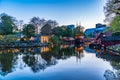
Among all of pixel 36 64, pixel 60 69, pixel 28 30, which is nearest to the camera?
pixel 60 69

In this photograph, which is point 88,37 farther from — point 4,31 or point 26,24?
point 4,31

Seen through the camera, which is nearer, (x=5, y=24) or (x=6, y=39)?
(x=6, y=39)

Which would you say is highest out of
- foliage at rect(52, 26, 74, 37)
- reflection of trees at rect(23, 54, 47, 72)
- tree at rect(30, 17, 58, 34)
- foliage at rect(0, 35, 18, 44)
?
tree at rect(30, 17, 58, 34)

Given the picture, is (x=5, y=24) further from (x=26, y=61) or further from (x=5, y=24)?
(x=26, y=61)

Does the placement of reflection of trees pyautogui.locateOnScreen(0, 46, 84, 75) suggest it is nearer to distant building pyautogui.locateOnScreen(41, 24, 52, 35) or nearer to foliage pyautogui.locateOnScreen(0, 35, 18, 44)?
foliage pyautogui.locateOnScreen(0, 35, 18, 44)

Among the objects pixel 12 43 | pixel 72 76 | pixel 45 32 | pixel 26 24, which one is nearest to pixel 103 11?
pixel 72 76

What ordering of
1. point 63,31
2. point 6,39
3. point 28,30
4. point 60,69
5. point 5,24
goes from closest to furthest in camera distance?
point 60,69 < point 6,39 < point 5,24 < point 28,30 < point 63,31

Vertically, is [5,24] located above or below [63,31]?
above

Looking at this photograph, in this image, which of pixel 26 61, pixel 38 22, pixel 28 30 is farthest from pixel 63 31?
pixel 26 61

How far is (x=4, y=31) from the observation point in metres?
26.4

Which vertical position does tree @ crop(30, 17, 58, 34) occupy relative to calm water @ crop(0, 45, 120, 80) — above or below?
above

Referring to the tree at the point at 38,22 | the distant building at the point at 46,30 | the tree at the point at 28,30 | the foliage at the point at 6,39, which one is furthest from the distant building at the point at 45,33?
the foliage at the point at 6,39

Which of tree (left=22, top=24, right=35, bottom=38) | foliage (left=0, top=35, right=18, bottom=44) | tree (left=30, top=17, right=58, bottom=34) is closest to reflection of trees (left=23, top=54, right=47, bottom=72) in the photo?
foliage (left=0, top=35, right=18, bottom=44)

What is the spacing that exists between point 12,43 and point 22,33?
3.37m
